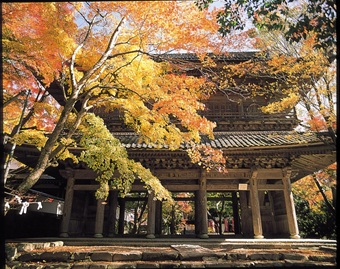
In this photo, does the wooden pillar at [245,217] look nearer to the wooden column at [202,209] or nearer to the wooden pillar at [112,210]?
the wooden column at [202,209]

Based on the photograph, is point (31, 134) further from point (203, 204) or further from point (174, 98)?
point (203, 204)

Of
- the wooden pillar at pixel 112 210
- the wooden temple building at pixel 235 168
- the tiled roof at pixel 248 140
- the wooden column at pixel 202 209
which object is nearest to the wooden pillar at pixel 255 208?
the wooden temple building at pixel 235 168

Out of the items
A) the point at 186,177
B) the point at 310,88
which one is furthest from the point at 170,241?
the point at 310,88

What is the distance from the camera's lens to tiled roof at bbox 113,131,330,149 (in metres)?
10.0

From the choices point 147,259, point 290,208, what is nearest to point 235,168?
point 290,208

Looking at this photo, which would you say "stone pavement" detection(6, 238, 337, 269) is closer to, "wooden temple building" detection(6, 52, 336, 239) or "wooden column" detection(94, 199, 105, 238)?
"wooden column" detection(94, 199, 105, 238)

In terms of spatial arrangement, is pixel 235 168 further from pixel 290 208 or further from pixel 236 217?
pixel 236 217

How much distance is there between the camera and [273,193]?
43.8 ft

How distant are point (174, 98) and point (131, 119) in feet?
5.80

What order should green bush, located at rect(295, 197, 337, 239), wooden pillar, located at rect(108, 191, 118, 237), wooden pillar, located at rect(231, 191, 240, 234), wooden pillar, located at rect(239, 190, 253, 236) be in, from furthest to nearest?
green bush, located at rect(295, 197, 337, 239) → wooden pillar, located at rect(231, 191, 240, 234) → wooden pillar, located at rect(108, 191, 118, 237) → wooden pillar, located at rect(239, 190, 253, 236)

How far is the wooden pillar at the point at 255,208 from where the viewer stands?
10102mm

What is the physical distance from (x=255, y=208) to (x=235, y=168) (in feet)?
6.17

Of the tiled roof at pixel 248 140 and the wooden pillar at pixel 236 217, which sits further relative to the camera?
the wooden pillar at pixel 236 217

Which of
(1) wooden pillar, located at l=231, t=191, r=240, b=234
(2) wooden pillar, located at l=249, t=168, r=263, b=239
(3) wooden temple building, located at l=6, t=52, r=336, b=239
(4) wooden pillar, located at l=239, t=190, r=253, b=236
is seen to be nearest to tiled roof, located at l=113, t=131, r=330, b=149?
(3) wooden temple building, located at l=6, t=52, r=336, b=239
